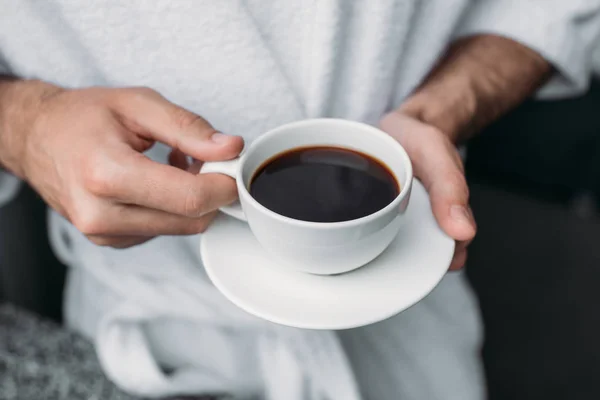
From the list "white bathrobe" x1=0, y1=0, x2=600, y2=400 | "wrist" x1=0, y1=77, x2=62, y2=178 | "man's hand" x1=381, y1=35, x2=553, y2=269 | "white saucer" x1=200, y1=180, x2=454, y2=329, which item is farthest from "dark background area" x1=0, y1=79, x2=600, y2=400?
"wrist" x1=0, y1=77, x2=62, y2=178

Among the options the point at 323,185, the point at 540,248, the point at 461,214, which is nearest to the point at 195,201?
the point at 323,185

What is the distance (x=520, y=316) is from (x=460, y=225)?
1193 mm

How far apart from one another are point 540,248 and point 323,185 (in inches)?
53.4

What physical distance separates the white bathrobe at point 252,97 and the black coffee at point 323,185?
125mm

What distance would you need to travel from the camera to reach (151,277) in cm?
90

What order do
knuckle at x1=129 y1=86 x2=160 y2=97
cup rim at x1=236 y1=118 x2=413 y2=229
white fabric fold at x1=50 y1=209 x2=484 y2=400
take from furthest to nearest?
1. white fabric fold at x1=50 y1=209 x2=484 y2=400
2. knuckle at x1=129 y1=86 x2=160 y2=97
3. cup rim at x1=236 y1=118 x2=413 y2=229

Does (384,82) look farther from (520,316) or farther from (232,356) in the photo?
(520,316)

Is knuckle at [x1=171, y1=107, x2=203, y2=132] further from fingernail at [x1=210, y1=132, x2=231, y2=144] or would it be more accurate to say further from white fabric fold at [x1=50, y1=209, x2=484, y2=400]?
white fabric fold at [x1=50, y1=209, x2=484, y2=400]

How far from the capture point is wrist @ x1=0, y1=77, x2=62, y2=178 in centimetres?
75

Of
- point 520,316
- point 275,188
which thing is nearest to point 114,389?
point 275,188

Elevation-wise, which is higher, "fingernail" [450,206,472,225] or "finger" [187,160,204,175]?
"finger" [187,160,204,175]

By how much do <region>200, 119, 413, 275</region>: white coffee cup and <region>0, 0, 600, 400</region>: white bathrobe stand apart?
117 millimetres

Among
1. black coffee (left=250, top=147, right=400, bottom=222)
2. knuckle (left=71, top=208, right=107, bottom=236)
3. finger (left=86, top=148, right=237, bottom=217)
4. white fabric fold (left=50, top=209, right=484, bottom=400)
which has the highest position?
finger (left=86, top=148, right=237, bottom=217)

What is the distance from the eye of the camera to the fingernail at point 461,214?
2.13 feet
